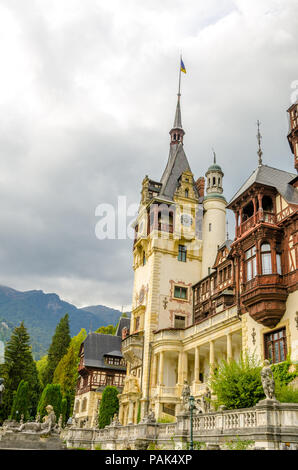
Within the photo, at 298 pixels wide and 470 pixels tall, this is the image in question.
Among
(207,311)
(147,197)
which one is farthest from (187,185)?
(207,311)

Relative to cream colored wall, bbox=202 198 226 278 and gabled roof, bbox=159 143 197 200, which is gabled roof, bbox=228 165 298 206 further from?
gabled roof, bbox=159 143 197 200

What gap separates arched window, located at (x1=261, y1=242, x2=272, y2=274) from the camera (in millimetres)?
27219

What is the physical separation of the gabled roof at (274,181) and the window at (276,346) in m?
8.31

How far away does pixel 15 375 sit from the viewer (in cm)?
7056

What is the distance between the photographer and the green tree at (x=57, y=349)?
81375mm

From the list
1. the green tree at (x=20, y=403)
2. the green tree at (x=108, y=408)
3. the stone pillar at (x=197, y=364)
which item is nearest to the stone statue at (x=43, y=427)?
the green tree at (x=108, y=408)

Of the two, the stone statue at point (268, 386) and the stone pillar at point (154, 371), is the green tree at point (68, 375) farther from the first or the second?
the stone statue at point (268, 386)

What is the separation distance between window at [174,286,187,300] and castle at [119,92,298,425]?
0.07 ft

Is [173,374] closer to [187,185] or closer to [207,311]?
[207,311]

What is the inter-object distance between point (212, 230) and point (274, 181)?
1954 centimetres

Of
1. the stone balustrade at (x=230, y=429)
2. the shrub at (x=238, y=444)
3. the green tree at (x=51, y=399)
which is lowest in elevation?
the shrub at (x=238, y=444)

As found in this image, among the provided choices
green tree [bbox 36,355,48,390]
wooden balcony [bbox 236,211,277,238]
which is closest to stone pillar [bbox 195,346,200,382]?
wooden balcony [bbox 236,211,277,238]

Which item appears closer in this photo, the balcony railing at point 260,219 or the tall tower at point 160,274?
the balcony railing at point 260,219
